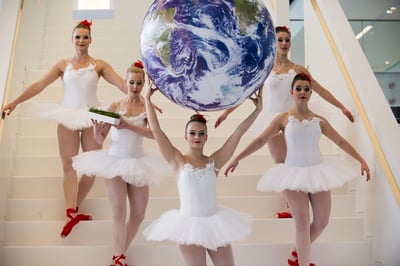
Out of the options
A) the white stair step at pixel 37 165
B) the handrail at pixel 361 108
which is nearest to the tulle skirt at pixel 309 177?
the handrail at pixel 361 108

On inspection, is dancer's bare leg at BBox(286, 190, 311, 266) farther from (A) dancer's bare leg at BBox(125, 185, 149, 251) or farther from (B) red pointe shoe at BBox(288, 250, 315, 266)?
(A) dancer's bare leg at BBox(125, 185, 149, 251)

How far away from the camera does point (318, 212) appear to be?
329 cm

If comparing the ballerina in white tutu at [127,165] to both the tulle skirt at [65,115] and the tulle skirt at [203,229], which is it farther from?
the tulle skirt at [203,229]

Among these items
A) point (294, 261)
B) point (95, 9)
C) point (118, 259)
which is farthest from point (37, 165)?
point (294, 261)

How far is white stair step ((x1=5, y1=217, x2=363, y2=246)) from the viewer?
12.1 ft

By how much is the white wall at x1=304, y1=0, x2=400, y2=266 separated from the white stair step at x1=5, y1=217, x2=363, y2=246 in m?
0.14

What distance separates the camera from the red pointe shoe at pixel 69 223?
364cm

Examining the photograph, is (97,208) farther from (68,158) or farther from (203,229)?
(203,229)

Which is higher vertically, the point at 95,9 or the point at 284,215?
the point at 95,9

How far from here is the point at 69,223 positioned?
366 cm

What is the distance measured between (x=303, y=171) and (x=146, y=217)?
3.85 feet

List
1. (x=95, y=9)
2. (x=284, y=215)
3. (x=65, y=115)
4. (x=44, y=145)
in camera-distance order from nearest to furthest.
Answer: (x=95, y=9)
(x=65, y=115)
(x=284, y=215)
(x=44, y=145)

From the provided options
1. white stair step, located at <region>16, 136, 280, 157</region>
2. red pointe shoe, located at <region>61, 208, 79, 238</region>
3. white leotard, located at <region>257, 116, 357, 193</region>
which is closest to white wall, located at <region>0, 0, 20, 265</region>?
white stair step, located at <region>16, 136, 280, 157</region>

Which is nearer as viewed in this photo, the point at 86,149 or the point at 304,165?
the point at 304,165
